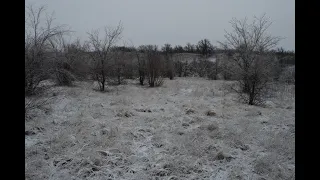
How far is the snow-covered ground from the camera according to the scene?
3.57 metres

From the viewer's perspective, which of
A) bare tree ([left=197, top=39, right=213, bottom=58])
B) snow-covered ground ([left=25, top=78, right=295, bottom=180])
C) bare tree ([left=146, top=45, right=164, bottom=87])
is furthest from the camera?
bare tree ([left=197, top=39, right=213, bottom=58])

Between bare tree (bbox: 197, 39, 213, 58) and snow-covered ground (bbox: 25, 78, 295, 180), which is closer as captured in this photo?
snow-covered ground (bbox: 25, 78, 295, 180)

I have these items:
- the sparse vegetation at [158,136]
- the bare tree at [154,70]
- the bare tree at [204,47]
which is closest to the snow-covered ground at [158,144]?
the sparse vegetation at [158,136]

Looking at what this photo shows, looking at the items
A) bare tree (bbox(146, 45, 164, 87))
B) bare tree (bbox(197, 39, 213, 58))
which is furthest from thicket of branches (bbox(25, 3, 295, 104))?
bare tree (bbox(197, 39, 213, 58))

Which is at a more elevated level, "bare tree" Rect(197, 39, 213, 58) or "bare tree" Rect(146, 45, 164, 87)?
"bare tree" Rect(197, 39, 213, 58)

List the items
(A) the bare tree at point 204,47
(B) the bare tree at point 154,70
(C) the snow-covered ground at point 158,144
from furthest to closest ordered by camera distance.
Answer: (A) the bare tree at point 204,47 < (B) the bare tree at point 154,70 < (C) the snow-covered ground at point 158,144

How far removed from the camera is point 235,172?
3.52m

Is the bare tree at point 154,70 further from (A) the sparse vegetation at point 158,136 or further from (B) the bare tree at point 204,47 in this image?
(B) the bare tree at point 204,47

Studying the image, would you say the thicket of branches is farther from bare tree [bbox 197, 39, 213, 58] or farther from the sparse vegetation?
bare tree [bbox 197, 39, 213, 58]

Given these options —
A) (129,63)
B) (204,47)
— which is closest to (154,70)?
(129,63)

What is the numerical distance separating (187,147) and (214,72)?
1947 cm

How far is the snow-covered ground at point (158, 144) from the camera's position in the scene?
11.7 ft

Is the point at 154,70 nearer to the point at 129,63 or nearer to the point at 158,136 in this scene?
the point at 129,63

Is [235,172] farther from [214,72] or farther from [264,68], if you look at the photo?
[214,72]
